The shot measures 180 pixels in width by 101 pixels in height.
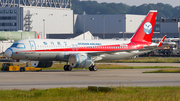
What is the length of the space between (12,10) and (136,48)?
10050cm

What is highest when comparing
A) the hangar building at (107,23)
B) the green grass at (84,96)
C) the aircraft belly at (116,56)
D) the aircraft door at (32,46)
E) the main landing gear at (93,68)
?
the hangar building at (107,23)

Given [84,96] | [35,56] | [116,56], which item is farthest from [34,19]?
[84,96]

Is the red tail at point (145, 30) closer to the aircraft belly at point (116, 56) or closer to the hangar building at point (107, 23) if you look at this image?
the aircraft belly at point (116, 56)

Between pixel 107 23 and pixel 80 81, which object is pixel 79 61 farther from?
pixel 107 23

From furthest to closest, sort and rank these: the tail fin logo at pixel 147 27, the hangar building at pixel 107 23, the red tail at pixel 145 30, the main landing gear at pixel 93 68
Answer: the hangar building at pixel 107 23 → the tail fin logo at pixel 147 27 → the red tail at pixel 145 30 → the main landing gear at pixel 93 68

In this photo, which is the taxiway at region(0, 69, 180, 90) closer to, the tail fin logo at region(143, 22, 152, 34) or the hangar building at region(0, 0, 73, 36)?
the tail fin logo at region(143, 22, 152, 34)

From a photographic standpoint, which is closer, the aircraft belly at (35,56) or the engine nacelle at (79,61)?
the aircraft belly at (35,56)

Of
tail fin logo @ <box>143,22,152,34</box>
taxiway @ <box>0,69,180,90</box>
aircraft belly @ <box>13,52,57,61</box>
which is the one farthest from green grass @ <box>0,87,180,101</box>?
tail fin logo @ <box>143,22,152,34</box>

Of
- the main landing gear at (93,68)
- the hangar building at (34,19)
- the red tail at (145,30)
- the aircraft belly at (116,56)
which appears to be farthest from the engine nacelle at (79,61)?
the hangar building at (34,19)

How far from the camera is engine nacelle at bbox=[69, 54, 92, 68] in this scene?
44.2 m

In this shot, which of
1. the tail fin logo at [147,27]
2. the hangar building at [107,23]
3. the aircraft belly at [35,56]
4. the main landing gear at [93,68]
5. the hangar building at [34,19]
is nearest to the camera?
the aircraft belly at [35,56]

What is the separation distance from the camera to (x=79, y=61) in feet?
145

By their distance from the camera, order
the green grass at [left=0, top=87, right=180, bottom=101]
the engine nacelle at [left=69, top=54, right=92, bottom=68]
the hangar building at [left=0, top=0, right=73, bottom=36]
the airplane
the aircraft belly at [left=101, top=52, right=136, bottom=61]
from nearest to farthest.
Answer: the green grass at [left=0, top=87, right=180, bottom=101], the airplane, the engine nacelle at [left=69, top=54, right=92, bottom=68], the aircraft belly at [left=101, top=52, right=136, bottom=61], the hangar building at [left=0, top=0, right=73, bottom=36]

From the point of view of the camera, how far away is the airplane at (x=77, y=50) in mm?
43134
